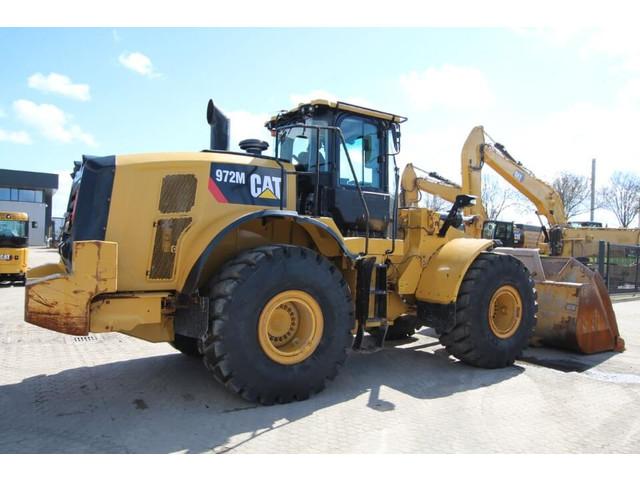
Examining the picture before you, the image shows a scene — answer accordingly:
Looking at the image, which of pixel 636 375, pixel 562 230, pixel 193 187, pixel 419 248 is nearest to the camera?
pixel 193 187

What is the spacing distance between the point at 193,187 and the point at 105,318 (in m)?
1.28

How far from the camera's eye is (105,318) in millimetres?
4055

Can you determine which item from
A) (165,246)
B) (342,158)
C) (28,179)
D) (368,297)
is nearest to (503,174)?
(342,158)

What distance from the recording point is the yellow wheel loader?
13.7 feet

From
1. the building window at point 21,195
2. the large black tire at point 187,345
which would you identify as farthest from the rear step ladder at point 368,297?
the building window at point 21,195

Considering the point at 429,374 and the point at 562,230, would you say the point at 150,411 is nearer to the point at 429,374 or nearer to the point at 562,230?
the point at 429,374

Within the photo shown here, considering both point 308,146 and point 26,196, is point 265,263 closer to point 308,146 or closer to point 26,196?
point 308,146

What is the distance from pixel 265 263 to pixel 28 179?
51602 millimetres

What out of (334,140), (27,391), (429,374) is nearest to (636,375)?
(429,374)

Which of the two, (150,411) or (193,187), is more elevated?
(193,187)

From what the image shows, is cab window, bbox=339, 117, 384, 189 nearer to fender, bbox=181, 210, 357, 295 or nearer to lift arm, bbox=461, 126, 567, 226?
fender, bbox=181, 210, 357, 295

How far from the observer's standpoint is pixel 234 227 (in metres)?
4.34

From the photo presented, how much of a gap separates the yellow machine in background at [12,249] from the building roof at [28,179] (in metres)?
36.1

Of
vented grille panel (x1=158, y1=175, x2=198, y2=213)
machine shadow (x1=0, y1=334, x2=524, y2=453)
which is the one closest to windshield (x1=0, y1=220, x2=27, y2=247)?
machine shadow (x1=0, y1=334, x2=524, y2=453)
